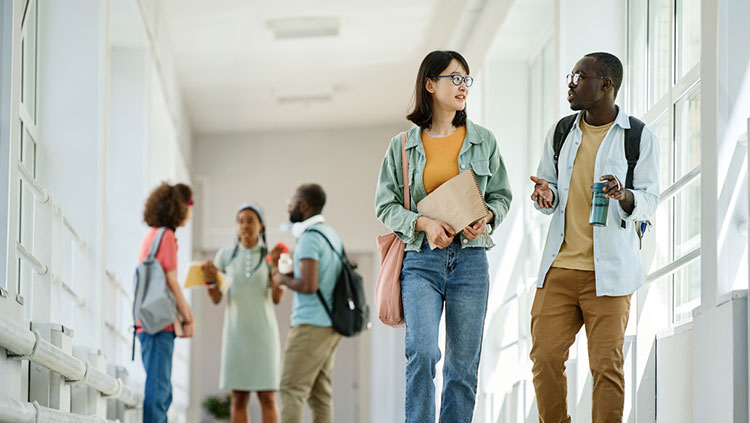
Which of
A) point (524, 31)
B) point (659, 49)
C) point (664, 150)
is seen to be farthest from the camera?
point (524, 31)

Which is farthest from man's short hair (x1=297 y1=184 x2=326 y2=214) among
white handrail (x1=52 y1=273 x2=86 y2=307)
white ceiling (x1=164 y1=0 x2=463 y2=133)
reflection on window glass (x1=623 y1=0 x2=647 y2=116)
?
white ceiling (x1=164 y1=0 x2=463 y2=133)

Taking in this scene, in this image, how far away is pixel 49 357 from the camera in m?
3.36

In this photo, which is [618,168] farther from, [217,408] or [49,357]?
[217,408]

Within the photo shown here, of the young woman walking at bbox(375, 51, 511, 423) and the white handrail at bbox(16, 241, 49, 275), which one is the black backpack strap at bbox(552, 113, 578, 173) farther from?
the white handrail at bbox(16, 241, 49, 275)

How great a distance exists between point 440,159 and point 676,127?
117cm

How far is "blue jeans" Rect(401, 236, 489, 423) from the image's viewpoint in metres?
3.40

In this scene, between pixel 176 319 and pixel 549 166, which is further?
pixel 176 319

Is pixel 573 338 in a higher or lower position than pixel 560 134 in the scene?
lower

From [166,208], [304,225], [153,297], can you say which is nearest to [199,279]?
[166,208]

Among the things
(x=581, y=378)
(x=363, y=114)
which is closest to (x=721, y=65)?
(x=581, y=378)

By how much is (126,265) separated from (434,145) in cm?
409

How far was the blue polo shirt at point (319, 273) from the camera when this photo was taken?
527 centimetres

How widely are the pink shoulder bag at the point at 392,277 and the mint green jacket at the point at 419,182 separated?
3cm

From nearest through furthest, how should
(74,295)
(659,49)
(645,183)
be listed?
(645,183) < (659,49) < (74,295)
